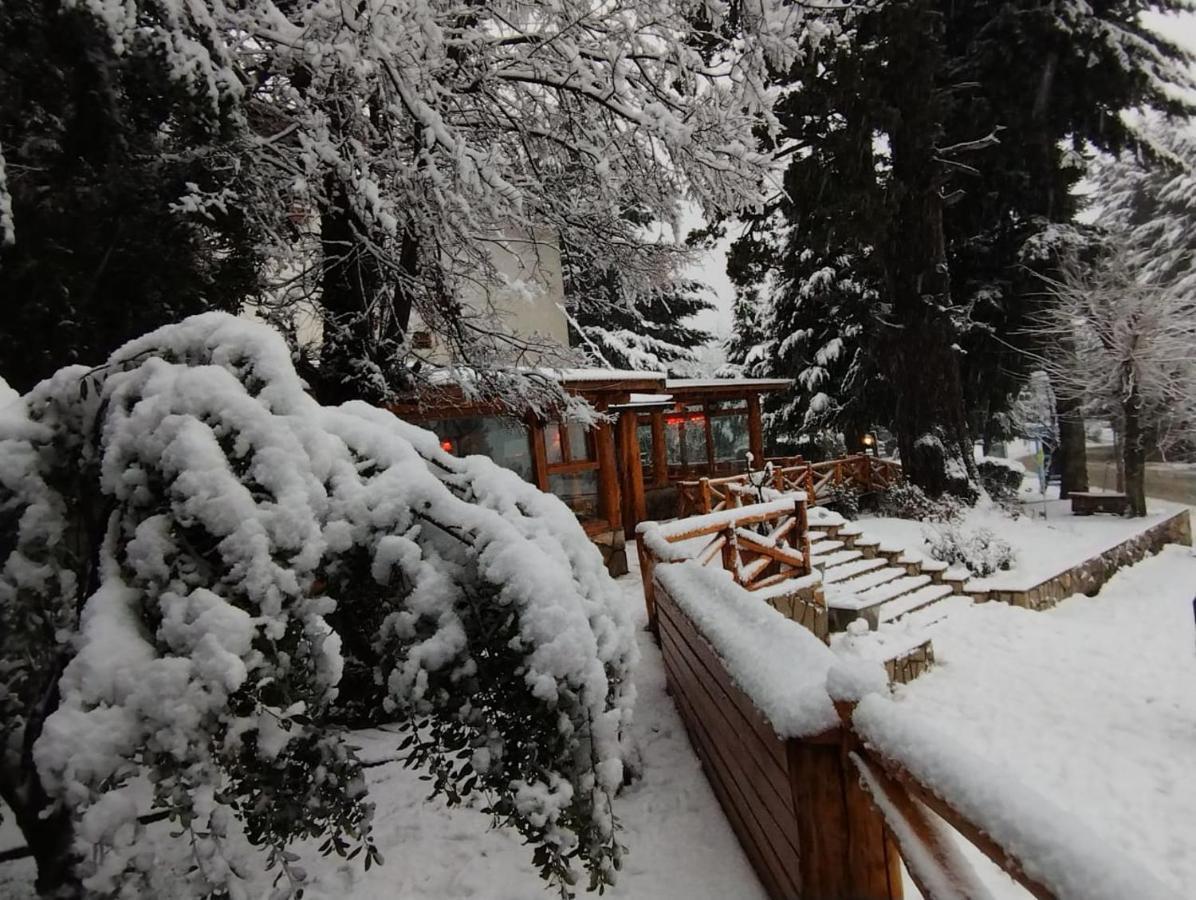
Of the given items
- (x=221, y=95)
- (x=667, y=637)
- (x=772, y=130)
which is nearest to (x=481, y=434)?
(x=667, y=637)

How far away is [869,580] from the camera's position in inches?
365

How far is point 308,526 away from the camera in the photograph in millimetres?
1455

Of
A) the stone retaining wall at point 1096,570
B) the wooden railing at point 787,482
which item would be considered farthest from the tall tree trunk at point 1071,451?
the wooden railing at point 787,482

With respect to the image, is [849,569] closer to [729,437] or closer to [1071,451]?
[729,437]

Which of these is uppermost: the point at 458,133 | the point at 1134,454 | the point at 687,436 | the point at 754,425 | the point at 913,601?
the point at 458,133

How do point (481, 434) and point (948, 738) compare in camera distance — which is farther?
point (481, 434)

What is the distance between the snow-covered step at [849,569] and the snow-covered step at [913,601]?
2.32 ft

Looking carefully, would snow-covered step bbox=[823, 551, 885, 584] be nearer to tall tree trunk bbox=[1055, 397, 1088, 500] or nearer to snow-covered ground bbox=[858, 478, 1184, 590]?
snow-covered ground bbox=[858, 478, 1184, 590]

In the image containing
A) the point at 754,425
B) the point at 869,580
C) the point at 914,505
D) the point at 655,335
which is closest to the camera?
the point at 869,580

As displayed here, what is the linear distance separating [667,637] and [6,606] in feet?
14.9

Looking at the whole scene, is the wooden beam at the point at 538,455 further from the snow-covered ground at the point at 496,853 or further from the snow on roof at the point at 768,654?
the snow-covered ground at the point at 496,853

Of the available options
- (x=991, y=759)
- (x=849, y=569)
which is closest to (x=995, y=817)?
(x=991, y=759)

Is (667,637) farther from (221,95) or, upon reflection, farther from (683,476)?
(683,476)

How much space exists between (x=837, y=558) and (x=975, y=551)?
2.46 meters
